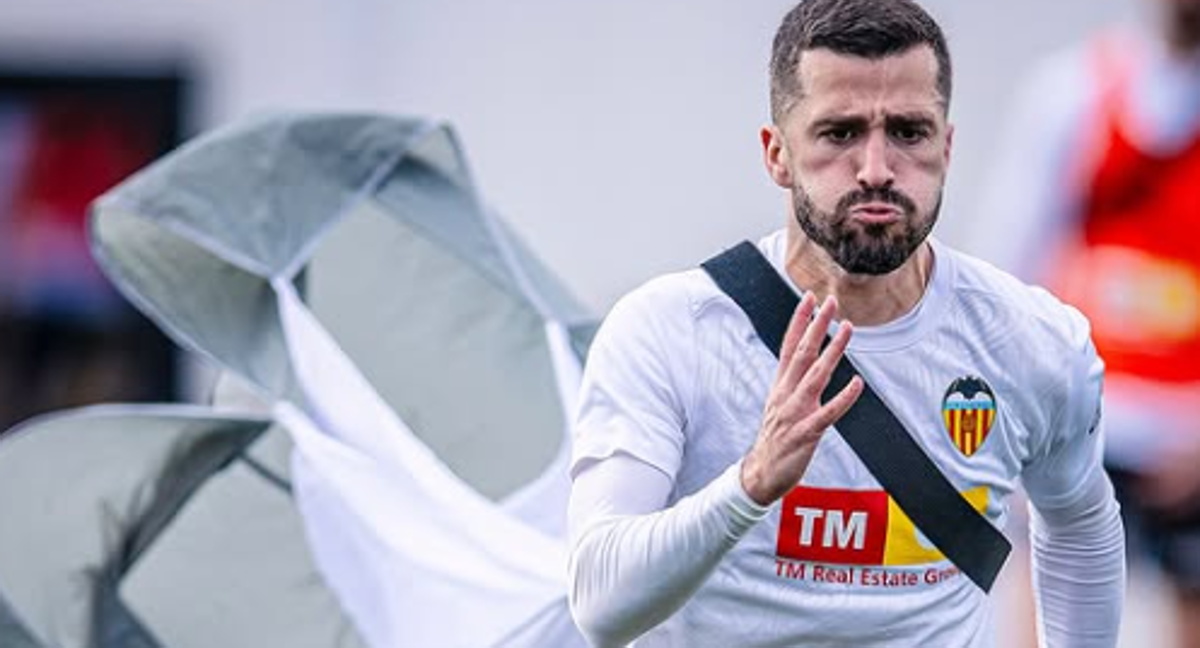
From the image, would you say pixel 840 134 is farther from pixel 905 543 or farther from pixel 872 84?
pixel 905 543

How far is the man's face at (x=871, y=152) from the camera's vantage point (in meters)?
4.38

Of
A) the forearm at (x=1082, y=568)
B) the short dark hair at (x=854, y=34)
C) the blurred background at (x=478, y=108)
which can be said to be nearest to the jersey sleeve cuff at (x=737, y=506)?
the short dark hair at (x=854, y=34)

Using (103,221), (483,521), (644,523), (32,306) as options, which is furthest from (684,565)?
(32,306)

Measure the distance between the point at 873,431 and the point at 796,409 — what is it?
372 millimetres

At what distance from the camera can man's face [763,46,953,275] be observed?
4.38m

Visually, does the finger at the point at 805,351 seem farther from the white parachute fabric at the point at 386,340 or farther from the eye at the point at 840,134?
the white parachute fabric at the point at 386,340

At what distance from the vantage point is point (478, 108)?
10398mm

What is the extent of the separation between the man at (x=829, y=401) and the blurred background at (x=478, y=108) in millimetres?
3510

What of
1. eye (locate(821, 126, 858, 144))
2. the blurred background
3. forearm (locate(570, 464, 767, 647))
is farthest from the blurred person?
forearm (locate(570, 464, 767, 647))

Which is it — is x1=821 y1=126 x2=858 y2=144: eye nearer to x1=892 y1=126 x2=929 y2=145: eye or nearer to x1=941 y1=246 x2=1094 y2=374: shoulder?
x1=892 y1=126 x2=929 y2=145: eye

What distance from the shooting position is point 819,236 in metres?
4.46

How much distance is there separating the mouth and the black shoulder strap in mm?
199

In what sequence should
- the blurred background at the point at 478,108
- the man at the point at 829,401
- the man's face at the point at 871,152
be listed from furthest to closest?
the blurred background at the point at 478,108 < the man's face at the point at 871,152 < the man at the point at 829,401

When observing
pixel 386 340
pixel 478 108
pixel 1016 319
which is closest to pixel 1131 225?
pixel 386 340
